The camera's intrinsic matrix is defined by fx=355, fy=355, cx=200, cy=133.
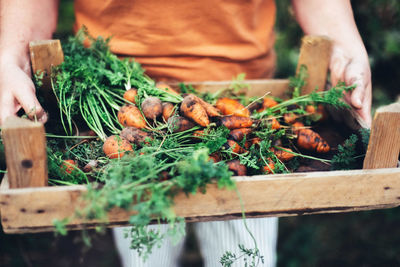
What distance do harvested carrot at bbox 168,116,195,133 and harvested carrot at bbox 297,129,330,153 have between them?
0.54 metres

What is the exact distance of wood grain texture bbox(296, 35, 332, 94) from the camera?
200 centimetres

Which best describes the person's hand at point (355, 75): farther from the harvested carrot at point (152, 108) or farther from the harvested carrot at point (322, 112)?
the harvested carrot at point (152, 108)

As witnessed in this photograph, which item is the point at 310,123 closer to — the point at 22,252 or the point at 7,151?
the point at 7,151

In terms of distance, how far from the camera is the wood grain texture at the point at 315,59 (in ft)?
6.55

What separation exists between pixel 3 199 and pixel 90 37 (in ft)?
3.28

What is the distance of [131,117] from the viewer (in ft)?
5.32

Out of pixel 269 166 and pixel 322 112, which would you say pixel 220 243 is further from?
pixel 322 112

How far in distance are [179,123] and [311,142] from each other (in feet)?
2.06

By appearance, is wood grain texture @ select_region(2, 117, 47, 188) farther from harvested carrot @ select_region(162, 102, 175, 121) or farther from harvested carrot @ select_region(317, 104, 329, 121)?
harvested carrot @ select_region(317, 104, 329, 121)

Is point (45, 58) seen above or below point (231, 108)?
above

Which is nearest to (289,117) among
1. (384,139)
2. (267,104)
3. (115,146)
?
(267,104)

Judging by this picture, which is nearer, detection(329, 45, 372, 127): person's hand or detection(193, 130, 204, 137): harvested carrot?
A: detection(193, 130, 204, 137): harvested carrot

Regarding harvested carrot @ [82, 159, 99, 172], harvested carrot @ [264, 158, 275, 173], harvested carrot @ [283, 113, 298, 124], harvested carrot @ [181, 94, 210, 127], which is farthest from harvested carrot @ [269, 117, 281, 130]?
harvested carrot @ [82, 159, 99, 172]

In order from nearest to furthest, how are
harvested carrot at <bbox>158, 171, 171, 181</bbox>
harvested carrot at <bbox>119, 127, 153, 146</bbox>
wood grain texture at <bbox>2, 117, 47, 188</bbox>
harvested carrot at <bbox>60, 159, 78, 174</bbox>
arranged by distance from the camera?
wood grain texture at <bbox>2, 117, 47, 188</bbox> < harvested carrot at <bbox>158, 171, 171, 181</bbox> < harvested carrot at <bbox>60, 159, 78, 174</bbox> < harvested carrot at <bbox>119, 127, 153, 146</bbox>
